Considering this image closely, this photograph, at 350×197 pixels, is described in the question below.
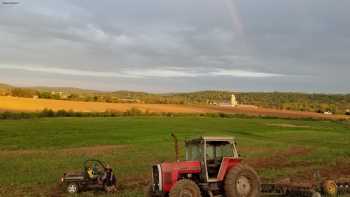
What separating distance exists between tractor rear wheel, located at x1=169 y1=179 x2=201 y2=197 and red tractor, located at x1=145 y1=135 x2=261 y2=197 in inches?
1.5

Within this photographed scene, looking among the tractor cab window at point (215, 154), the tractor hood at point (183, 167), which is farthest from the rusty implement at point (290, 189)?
the tractor hood at point (183, 167)

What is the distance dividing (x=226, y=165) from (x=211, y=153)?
0.59 metres

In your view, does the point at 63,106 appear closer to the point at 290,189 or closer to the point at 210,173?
the point at 290,189

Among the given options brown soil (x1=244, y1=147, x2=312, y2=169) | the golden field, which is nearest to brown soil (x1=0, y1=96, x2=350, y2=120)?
the golden field

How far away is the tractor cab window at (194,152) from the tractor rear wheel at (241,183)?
3.52 feet

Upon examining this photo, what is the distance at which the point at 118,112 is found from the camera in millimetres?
85062

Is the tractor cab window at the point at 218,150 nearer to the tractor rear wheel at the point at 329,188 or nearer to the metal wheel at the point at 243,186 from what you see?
the metal wheel at the point at 243,186

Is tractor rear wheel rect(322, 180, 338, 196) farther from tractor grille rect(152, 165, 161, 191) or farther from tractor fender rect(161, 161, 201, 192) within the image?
tractor grille rect(152, 165, 161, 191)

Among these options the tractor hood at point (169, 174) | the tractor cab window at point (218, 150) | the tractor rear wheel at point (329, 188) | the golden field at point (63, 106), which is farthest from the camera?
the golden field at point (63, 106)

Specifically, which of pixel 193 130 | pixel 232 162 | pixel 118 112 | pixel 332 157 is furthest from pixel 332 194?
pixel 118 112

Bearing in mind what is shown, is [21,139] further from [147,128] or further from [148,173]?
[148,173]

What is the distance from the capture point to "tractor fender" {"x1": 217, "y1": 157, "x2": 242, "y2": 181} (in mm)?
16141

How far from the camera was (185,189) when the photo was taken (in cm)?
1536

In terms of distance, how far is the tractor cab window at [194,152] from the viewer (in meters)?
16.4
